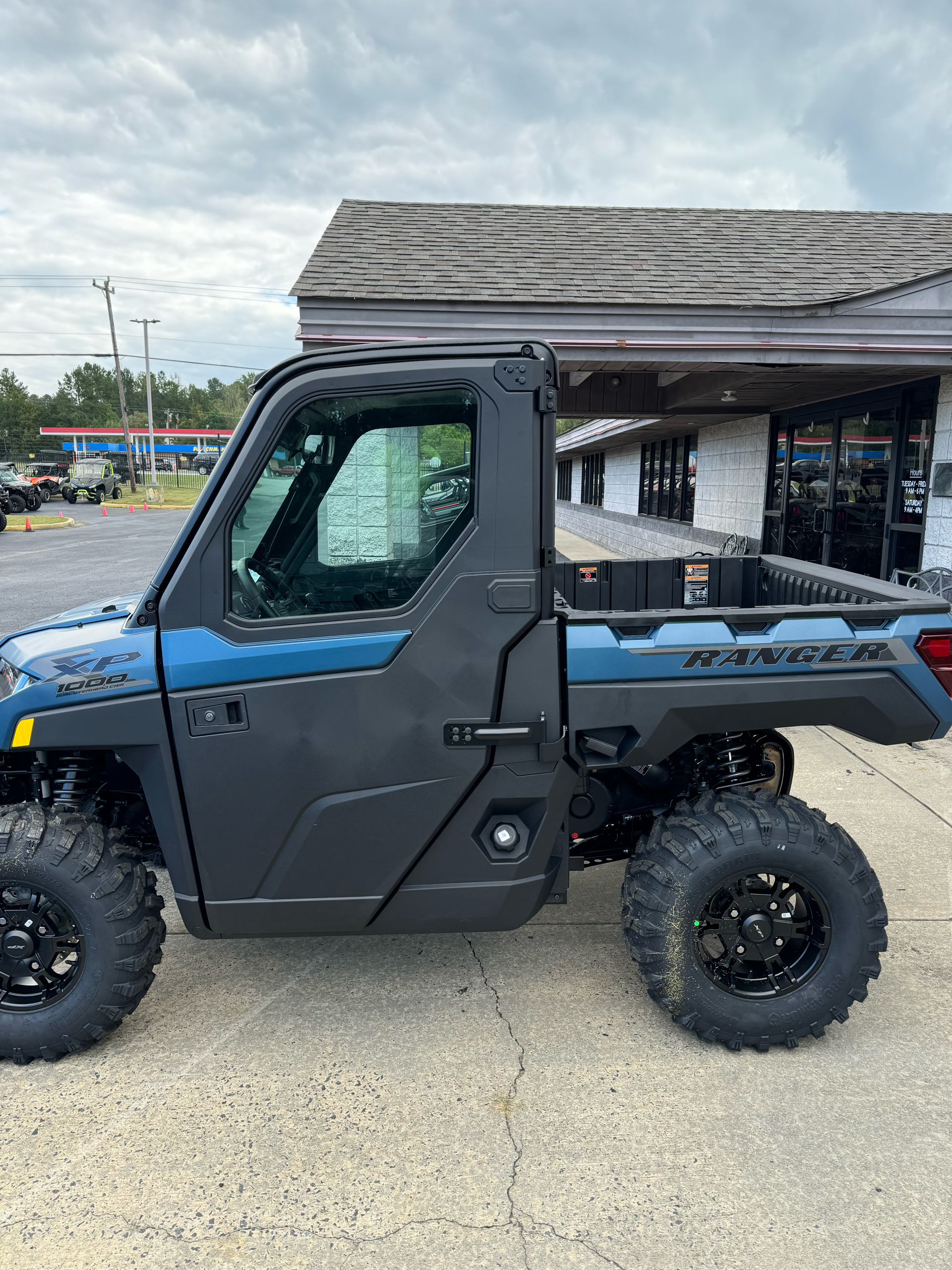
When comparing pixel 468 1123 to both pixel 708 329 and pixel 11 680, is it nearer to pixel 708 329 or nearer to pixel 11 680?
pixel 11 680

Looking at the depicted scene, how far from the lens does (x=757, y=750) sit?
11.3ft

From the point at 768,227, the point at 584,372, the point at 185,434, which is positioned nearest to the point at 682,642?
the point at 584,372

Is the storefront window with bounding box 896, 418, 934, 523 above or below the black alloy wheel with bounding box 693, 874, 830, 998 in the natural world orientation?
above

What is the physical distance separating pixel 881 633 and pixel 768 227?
30.7 feet

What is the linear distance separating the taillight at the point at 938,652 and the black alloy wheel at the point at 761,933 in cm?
86

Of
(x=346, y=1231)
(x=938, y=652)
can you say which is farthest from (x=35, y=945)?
(x=938, y=652)

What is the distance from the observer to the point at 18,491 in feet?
105

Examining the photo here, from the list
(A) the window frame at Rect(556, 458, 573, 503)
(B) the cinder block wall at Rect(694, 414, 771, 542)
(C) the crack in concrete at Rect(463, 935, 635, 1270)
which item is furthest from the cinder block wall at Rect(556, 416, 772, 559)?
(A) the window frame at Rect(556, 458, 573, 503)

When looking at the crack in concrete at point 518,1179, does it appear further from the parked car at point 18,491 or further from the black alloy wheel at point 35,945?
the parked car at point 18,491

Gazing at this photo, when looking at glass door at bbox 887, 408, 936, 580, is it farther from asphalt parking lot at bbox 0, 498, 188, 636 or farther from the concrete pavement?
asphalt parking lot at bbox 0, 498, 188, 636

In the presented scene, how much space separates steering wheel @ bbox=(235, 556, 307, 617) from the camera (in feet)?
8.48

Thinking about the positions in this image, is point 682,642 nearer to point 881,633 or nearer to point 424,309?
point 881,633

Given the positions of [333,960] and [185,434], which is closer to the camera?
[333,960]

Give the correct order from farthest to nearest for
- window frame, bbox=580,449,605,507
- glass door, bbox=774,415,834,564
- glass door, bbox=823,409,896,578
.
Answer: window frame, bbox=580,449,605,507 → glass door, bbox=774,415,834,564 → glass door, bbox=823,409,896,578
